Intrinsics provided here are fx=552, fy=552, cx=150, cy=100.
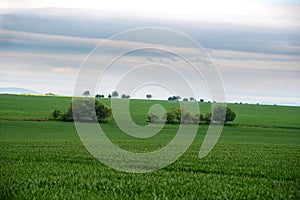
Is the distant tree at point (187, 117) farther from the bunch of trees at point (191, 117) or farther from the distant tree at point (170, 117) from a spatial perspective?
the distant tree at point (170, 117)

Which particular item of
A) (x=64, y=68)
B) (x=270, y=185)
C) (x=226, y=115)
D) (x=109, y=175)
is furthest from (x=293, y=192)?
(x=226, y=115)

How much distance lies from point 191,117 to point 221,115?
859 centimetres

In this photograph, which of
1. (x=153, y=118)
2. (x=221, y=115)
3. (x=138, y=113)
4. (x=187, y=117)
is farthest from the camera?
(x=138, y=113)

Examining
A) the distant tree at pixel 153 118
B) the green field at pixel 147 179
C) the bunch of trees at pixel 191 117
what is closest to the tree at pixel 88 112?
the distant tree at pixel 153 118

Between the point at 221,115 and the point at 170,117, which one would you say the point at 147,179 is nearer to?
the point at 170,117

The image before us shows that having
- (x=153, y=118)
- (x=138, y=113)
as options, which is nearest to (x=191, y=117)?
(x=153, y=118)

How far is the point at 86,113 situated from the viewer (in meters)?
58.1

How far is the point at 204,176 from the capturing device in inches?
715

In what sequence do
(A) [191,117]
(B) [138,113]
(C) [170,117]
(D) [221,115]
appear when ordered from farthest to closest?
1. (B) [138,113]
2. (D) [221,115]
3. (C) [170,117]
4. (A) [191,117]

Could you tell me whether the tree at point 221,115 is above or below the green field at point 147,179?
above

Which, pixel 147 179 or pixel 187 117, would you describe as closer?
pixel 147 179

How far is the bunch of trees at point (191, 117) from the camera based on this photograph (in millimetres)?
60497

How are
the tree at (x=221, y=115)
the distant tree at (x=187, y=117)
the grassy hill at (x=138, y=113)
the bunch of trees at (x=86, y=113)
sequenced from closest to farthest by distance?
the bunch of trees at (x=86, y=113) → the distant tree at (x=187, y=117) → the tree at (x=221, y=115) → the grassy hill at (x=138, y=113)

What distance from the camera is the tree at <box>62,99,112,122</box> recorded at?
58031 mm
